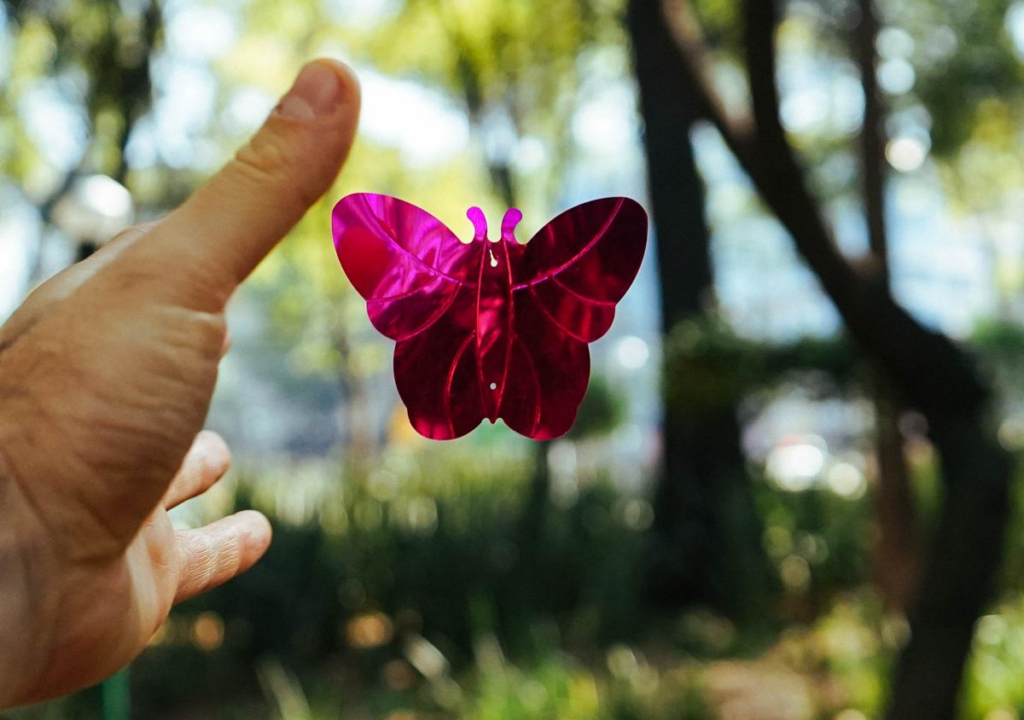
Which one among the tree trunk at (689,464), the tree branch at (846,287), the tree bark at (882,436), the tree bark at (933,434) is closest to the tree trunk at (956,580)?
the tree bark at (933,434)

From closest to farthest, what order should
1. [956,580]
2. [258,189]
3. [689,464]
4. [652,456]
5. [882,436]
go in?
[258,189], [956,580], [882,436], [689,464], [652,456]

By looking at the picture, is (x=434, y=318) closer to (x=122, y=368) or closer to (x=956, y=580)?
(x=122, y=368)

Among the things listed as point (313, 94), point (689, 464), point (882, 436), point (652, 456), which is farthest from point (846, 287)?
point (652, 456)

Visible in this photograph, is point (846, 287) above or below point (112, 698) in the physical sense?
above

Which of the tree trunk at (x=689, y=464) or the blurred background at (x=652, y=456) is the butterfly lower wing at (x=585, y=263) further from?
the tree trunk at (x=689, y=464)

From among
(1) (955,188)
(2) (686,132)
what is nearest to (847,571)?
(2) (686,132)
